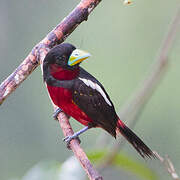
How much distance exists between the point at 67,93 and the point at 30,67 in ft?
0.85

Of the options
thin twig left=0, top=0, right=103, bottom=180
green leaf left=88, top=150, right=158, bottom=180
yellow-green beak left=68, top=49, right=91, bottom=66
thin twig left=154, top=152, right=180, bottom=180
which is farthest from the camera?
thin twig left=0, top=0, right=103, bottom=180

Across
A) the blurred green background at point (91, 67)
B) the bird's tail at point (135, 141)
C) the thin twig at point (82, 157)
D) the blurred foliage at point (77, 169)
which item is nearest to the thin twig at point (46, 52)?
the thin twig at point (82, 157)

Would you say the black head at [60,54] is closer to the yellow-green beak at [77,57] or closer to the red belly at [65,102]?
the yellow-green beak at [77,57]

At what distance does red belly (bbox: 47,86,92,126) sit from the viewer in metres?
2.61

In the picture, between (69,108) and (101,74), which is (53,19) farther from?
(69,108)

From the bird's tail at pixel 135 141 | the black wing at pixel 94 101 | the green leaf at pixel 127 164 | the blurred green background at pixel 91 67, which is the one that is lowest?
the blurred green background at pixel 91 67

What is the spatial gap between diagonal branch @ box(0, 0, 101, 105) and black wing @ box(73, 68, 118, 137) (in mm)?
252

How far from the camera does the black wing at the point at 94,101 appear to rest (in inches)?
103

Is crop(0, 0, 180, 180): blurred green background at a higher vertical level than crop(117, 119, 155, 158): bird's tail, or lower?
lower

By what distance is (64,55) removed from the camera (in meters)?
2.47

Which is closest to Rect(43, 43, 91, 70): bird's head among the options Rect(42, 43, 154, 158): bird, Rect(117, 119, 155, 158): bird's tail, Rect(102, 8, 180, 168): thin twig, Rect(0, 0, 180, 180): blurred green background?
Rect(42, 43, 154, 158): bird

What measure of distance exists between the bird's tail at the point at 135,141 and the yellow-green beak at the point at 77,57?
0.51 m

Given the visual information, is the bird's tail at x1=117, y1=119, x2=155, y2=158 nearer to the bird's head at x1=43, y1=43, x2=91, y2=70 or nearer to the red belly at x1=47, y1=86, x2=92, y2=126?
the red belly at x1=47, y1=86, x2=92, y2=126

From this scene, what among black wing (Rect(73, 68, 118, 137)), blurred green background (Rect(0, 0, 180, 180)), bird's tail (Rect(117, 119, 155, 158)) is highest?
black wing (Rect(73, 68, 118, 137))
